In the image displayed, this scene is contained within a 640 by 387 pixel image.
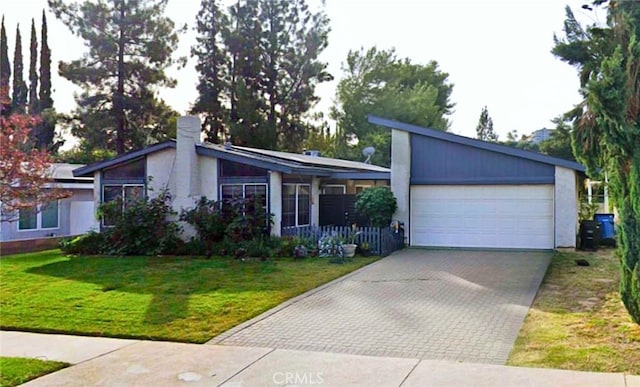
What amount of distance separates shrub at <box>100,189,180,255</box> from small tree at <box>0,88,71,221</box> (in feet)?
8.87

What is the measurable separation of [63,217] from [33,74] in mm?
17762

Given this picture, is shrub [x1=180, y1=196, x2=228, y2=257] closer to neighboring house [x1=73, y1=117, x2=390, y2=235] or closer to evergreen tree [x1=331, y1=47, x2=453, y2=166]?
neighboring house [x1=73, y1=117, x2=390, y2=235]

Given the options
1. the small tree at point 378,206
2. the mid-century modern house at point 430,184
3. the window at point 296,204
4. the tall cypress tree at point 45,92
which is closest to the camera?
the mid-century modern house at point 430,184

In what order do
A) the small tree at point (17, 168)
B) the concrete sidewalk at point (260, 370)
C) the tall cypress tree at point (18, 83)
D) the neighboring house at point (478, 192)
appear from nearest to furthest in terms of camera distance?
the concrete sidewalk at point (260, 370) → the small tree at point (17, 168) → the neighboring house at point (478, 192) → the tall cypress tree at point (18, 83)

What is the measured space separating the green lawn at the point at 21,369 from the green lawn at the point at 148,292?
1.32 metres

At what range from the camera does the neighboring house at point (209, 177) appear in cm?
1772

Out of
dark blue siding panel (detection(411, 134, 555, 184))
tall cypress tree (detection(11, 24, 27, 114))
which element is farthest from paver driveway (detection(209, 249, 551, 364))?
tall cypress tree (detection(11, 24, 27, 114))

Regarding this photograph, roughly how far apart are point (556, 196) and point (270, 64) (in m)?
25.2

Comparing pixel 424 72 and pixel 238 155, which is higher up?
pixel 424 72

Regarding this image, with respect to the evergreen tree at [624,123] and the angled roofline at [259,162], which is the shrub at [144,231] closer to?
the angled roofline at [259,162]

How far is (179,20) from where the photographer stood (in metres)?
34.0

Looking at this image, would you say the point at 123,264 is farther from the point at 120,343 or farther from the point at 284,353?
the point at 284,353

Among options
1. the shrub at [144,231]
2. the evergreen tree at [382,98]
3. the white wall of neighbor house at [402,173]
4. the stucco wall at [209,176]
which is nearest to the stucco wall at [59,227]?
the shrub at [144,231]

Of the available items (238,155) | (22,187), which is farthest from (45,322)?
(238,155)
